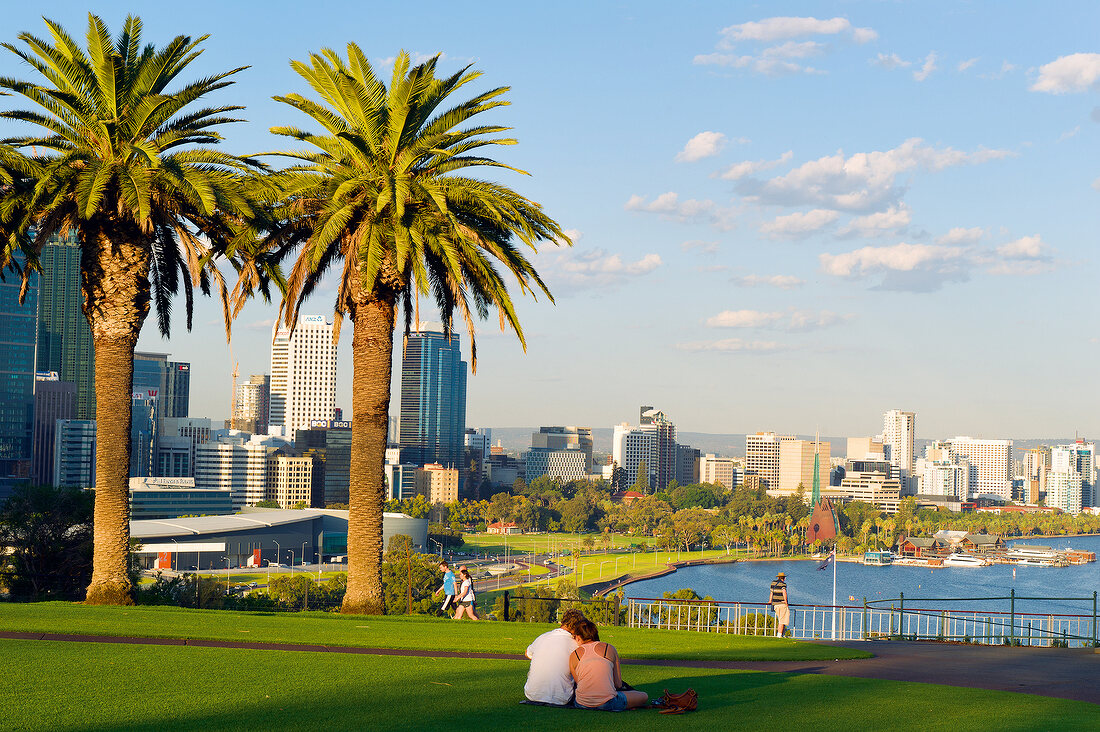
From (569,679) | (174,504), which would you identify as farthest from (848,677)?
(174,504)

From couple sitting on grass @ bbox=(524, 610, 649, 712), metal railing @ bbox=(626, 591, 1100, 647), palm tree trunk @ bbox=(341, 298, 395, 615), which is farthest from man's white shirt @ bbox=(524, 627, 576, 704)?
palm tree trunk @ bbox=(341, 298, 395, 615)

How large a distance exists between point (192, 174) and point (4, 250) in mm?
4256

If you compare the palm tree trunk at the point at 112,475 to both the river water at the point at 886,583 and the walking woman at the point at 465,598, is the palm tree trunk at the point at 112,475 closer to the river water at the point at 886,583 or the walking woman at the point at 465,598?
the walking woman at the point at 465,598

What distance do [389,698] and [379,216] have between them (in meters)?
14.9

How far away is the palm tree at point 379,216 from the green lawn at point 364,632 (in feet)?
14.6

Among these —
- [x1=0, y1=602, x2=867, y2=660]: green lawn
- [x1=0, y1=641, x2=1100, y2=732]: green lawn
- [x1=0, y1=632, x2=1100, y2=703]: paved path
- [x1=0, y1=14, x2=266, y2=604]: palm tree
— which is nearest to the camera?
[x1=0, y1=641, x2=1100, y2=732]: green lawn

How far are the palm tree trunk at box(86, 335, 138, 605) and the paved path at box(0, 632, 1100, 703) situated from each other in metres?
8.10

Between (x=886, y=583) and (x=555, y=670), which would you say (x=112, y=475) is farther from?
(x=886, y=583)

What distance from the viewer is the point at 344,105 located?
24.8m

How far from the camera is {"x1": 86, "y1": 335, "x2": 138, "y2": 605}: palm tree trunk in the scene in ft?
76.1

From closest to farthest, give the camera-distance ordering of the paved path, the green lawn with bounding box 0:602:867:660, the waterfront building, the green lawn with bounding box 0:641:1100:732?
the green lawn with bounding box 0:641:1100:732 < the paved path < the green lawn with bounding box 0:602:867:660 < the waterfront building

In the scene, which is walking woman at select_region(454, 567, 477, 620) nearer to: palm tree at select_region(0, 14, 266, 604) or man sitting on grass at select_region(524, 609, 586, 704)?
palm tree at select_region(0, 14, 266, 604)

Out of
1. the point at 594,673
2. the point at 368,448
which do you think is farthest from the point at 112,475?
the point at 594,673

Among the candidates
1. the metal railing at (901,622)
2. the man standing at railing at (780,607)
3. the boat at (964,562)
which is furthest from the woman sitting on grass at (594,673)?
the boat at (964,562)
